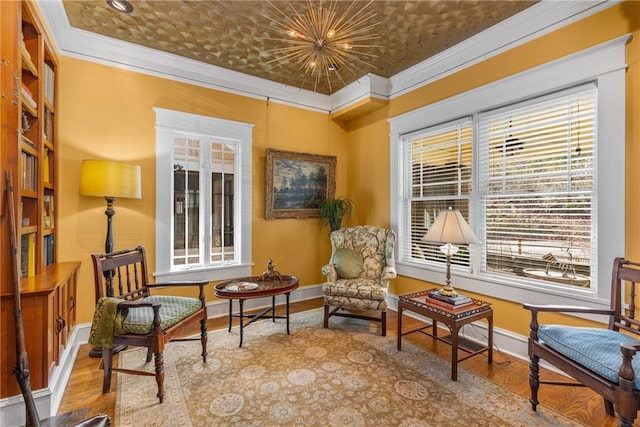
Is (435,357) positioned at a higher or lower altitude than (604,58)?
lower

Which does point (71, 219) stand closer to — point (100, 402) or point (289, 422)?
point (100, 402)

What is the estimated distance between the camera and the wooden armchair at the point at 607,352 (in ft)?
4.80

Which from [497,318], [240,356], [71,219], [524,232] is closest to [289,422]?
[240,356]

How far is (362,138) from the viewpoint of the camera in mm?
4574

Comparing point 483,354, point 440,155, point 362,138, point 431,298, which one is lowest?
point 483,354

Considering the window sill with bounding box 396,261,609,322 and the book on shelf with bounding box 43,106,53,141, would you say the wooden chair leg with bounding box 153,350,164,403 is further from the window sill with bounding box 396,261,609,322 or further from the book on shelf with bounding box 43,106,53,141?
the window sill with bounding box 396,261,609,322

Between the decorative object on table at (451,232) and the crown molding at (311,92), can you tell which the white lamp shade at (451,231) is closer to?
the decorative object on table at (451,232)

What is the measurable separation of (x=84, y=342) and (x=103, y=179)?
1639 mm

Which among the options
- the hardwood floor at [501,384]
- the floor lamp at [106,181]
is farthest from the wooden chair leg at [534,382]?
the floor lamp at [106,181]

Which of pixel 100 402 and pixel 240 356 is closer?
pixel 100 402

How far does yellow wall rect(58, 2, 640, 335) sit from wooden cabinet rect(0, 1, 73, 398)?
0.62ft

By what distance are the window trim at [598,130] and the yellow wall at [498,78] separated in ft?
0.17

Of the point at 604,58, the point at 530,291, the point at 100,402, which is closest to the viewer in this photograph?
the point at 100,402

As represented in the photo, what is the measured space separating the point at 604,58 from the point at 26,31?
432cm
